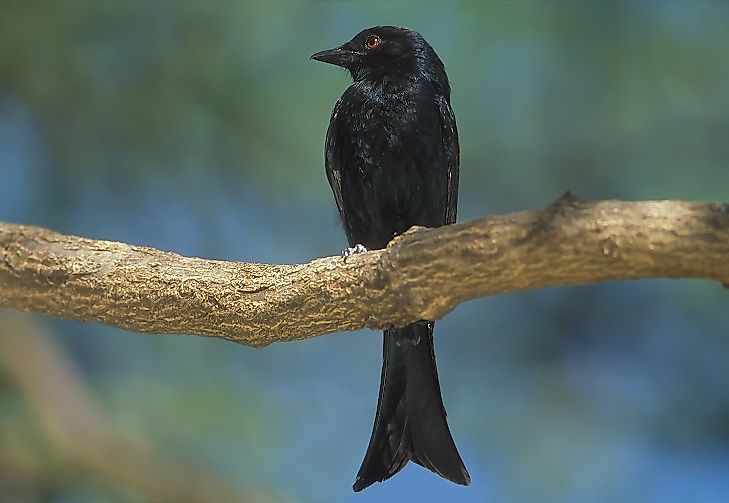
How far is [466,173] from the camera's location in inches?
143

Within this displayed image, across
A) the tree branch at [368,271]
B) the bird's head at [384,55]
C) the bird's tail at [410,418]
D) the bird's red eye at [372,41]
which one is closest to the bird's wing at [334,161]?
the bird's head at [384,55]

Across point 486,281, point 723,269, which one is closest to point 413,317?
point 486,281

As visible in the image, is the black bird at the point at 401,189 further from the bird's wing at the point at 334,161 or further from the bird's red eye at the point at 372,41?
the bird's red eye at the point at 372,41

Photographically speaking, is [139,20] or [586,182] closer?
[586,182]

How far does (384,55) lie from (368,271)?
4.03 ft

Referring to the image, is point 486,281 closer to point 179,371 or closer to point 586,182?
point 586,182

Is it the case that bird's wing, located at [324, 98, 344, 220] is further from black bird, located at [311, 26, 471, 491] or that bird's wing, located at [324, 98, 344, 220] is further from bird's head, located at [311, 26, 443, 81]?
bird's head, located at [311, 26, 443, 81]

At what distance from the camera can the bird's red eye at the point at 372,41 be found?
9.46ft

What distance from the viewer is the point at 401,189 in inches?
100.0

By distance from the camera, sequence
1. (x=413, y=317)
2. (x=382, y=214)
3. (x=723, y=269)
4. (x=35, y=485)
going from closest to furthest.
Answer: (x=723, y=269)
(x=413, y=317)
(x=382, y=214)
(x=35, y=485)

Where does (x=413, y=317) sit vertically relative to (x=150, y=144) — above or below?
below

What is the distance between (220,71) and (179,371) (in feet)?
3.87

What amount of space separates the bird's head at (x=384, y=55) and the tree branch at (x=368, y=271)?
0.99m

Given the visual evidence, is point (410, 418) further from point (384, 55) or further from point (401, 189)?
point (384, 55)
